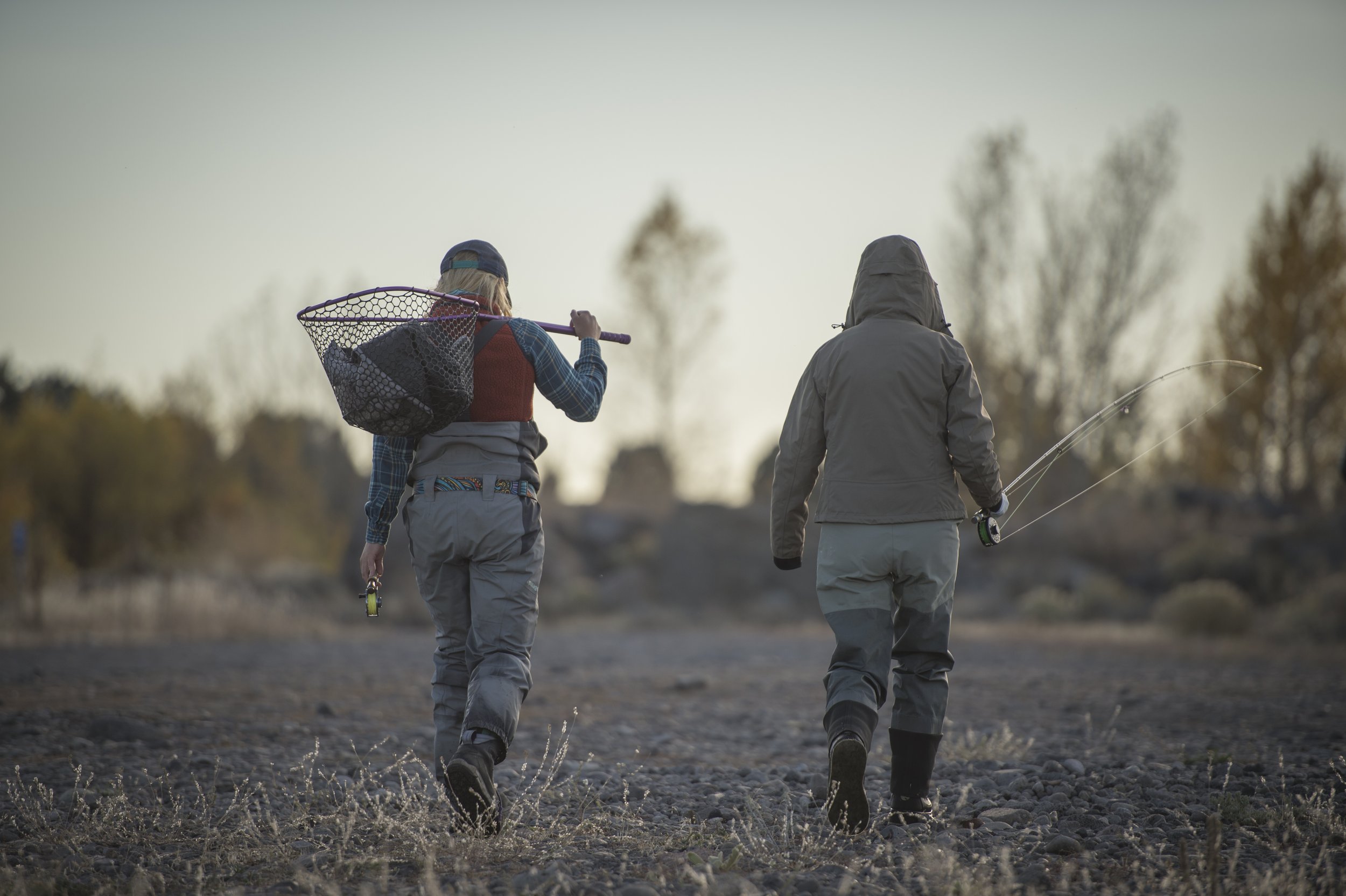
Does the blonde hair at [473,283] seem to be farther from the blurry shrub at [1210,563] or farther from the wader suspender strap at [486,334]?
the blurry shrub at [1210,563]

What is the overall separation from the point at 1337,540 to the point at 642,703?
1413 centimetres

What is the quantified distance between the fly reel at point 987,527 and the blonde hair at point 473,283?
2.02 m

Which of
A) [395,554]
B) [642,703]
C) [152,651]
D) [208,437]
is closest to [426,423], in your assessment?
[642,703]

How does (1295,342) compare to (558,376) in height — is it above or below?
above

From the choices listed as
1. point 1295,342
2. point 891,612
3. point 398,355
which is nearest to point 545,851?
point 891,612

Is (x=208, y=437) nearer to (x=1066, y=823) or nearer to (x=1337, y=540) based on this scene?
(x=1337, y=540)

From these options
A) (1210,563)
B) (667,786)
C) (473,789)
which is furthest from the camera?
(1210,563)

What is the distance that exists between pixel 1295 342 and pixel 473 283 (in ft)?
92.3

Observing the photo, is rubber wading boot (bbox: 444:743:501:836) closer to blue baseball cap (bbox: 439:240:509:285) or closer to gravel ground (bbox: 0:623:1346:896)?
gravel ground (bbox: 0:623:1346:896)

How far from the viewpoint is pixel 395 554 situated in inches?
714

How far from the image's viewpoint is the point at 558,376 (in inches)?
151

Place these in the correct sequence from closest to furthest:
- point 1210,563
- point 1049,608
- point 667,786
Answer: point 667,786 → point 1049,608 → point 1210,563

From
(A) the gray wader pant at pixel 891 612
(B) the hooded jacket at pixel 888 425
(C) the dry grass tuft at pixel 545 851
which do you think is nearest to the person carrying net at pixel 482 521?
(C) the dry grass tuft at pixel 545 851

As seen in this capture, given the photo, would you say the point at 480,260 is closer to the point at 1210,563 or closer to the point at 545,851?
the point at 545,851
